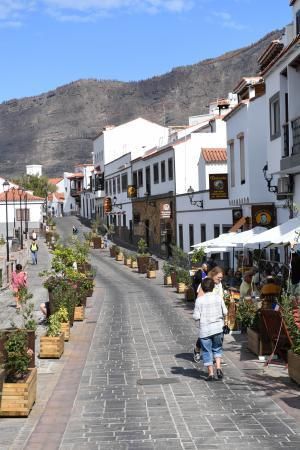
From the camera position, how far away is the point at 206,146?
4306cm

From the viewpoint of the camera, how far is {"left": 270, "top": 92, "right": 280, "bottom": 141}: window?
20.9 m

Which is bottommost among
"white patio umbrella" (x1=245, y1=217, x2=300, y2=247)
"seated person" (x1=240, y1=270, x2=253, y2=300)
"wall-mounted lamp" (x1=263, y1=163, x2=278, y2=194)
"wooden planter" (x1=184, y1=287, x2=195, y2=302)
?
"wooden planter" (x1=184, y1=287, x2=195, y2=302)

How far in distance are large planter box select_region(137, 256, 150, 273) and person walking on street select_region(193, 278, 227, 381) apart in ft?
94.3

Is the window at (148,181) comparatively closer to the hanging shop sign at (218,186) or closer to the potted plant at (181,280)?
the hanging shop sign at (218,186)

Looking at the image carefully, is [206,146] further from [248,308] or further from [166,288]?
[248,308]

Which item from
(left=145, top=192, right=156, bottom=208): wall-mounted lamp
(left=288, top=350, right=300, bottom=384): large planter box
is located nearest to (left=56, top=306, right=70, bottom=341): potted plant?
(left=288, top=350, right=300, bottom=384): large planter box

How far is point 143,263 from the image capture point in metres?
40.2

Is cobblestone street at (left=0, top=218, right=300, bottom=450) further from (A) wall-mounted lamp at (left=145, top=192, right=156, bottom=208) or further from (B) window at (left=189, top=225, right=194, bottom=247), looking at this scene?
(A) wall-mounted lamp at (left=145, top=192, right=156, bottom=208)

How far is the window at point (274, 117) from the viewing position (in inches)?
821

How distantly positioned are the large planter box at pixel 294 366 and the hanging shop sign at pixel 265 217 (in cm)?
1386

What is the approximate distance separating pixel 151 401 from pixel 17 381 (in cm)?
186

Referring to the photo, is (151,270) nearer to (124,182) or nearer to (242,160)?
(242,160)

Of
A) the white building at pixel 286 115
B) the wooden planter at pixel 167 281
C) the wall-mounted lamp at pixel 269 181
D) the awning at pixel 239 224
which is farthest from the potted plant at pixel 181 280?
the white building at pixel 286 115

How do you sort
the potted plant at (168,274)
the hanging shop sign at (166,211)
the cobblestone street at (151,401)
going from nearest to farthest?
the cobblestone street at (151,401)
the potted plant at (168,274)
the hanging shop sign at (166,211)
